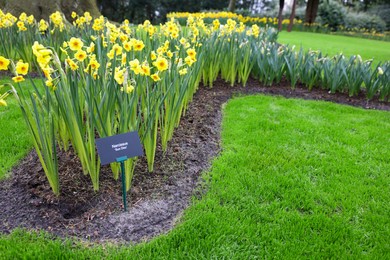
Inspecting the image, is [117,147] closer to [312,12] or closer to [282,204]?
[282,204]

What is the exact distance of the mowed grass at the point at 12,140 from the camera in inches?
104

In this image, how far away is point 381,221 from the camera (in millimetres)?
2256

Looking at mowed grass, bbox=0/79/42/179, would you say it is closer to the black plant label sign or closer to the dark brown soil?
the dark brown soil

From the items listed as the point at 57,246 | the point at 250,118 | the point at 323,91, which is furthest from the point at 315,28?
the point at 57,246

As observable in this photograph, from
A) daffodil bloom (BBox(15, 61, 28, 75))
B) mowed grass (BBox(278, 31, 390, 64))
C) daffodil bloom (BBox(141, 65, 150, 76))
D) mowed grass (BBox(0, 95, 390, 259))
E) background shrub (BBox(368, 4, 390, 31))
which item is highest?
background shrub (BBox(368, 4, 390, 31))

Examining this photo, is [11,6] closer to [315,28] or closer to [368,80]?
[368,80]

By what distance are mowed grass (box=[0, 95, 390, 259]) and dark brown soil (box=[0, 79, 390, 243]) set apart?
0.32 feet

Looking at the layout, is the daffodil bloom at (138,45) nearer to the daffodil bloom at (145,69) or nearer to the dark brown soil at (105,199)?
the daffodil bloom at (145,69)

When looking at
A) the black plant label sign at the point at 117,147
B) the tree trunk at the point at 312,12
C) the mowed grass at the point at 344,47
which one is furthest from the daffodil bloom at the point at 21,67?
the tree trunk at the point at 312,12

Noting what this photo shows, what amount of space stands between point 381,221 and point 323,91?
124 inches

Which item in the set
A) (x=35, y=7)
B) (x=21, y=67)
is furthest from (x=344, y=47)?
(x=21, y=67)

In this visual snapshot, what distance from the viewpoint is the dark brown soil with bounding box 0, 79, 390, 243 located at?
2.00 meters

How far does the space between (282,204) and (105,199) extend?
127 centimetres

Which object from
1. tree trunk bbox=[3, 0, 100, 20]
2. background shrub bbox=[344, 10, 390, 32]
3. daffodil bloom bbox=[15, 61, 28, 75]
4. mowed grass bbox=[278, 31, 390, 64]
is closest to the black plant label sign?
daffodil bloom bbox=[15, 61, 28, 75]
